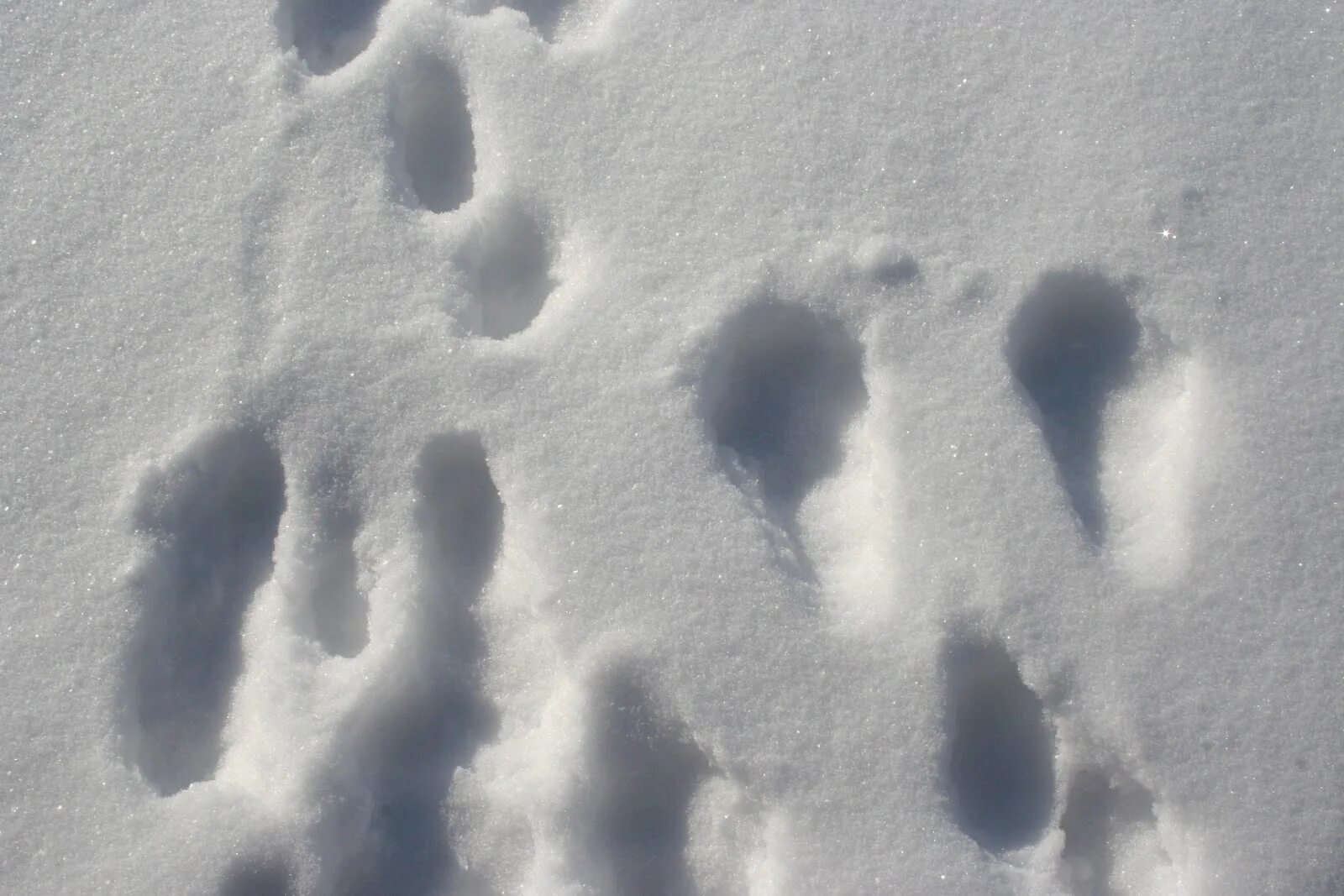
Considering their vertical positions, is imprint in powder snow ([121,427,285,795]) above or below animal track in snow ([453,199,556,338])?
below

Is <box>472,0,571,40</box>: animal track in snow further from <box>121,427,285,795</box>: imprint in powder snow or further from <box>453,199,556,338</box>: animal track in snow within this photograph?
<box>121,427,285,795</box>: imprint in powder snow

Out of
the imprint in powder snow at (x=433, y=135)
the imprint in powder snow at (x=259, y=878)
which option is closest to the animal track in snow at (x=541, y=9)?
the imprint in powder snow at (x=433, y=135)

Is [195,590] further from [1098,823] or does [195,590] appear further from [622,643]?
[1098,823]

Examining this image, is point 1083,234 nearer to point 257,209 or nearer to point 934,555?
point 934,555

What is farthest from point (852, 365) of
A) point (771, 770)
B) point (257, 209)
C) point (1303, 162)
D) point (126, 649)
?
point (126, 649)

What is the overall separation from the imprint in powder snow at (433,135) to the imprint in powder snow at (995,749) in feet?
2.76

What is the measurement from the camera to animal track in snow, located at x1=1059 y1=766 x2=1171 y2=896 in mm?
1090

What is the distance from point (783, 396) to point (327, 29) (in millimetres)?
813

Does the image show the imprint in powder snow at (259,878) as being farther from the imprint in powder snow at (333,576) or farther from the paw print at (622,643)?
the imprint in powder snow at (333,576)

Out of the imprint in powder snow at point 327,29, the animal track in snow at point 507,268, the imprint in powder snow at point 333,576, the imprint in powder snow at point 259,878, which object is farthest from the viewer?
the imprint in powder snow at point 327,29

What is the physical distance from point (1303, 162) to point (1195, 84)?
160 millimetres

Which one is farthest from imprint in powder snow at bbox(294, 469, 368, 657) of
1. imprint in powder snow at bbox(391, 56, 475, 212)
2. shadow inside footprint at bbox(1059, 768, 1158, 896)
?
shadow inside footprint at bbox(1059, 768, 1158, 896)

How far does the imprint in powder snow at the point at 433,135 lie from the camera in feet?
4.49

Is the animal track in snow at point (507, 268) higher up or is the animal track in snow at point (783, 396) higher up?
the animal track in snow at point (507, 268)
